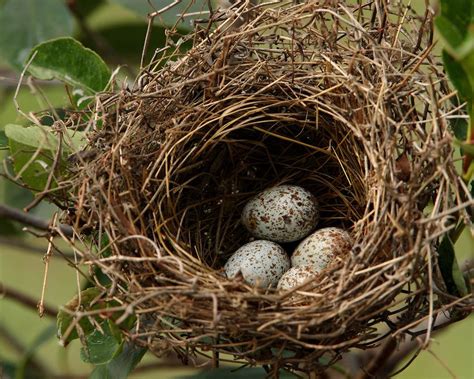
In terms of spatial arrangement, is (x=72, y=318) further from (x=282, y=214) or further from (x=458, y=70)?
(x=458, y=70)

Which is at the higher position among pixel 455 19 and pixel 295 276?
pixel 455 19

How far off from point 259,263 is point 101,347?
365 millimetres

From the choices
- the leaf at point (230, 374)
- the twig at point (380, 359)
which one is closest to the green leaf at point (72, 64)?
the leaf at point (230, 374)

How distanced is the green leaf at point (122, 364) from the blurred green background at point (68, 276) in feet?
0.93

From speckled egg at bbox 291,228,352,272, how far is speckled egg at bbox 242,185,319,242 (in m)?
0.07

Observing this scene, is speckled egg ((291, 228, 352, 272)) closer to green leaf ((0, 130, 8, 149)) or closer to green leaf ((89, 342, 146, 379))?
green leaf ((89, 342, 146, 379))

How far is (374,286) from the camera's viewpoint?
1.44 m

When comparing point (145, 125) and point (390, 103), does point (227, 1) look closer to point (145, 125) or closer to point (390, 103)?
point (145, 125)

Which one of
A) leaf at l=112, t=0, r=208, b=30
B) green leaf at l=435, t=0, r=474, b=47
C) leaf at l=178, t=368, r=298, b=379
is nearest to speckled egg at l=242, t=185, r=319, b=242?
leaf at l=178, t=368, r=298, b=379

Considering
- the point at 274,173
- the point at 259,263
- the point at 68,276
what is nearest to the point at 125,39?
the point at 274,173

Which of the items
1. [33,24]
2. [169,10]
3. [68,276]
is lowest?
[68,276]

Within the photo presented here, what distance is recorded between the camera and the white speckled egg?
5.84 ft

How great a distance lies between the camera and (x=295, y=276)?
1.72 metres

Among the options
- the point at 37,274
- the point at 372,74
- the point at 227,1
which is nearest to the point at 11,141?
the point at 227,1
